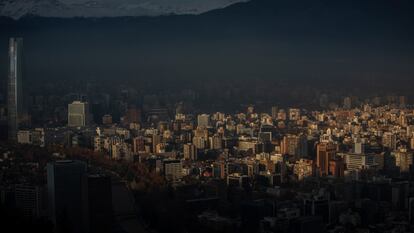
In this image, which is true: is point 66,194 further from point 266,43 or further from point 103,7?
point 266,43

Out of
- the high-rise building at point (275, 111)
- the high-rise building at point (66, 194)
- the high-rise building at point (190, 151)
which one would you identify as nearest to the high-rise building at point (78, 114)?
the high-rise building at point (66, 194)

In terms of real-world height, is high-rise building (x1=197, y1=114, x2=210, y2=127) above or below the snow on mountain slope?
below

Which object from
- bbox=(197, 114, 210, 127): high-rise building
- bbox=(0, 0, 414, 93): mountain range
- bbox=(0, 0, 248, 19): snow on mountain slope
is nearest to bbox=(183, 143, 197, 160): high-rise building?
bbox=(197, 114, 210, 127): high-rise building

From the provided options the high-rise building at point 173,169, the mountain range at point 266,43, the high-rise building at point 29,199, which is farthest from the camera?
the mountain range at point 266,43

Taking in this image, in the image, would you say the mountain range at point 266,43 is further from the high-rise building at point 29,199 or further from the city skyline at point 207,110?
the high-rise building at point 29,199

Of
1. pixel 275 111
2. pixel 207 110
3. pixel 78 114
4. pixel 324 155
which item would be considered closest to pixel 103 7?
pixel 78 114

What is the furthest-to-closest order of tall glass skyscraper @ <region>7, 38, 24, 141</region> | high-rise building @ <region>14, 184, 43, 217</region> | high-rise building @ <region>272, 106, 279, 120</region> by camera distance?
1. high-rise building @ <region>272, 106, 279, 120</region>
2. tall glass skyscraper @ <region>7, 38, 24, 141</region>
3. high-rise building @ <region>14, 184, 43, 217</region>

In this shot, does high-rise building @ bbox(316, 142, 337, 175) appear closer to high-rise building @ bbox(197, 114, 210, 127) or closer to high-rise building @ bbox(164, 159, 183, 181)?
high-rise building @ bbox(197, 114, 210, 127)
